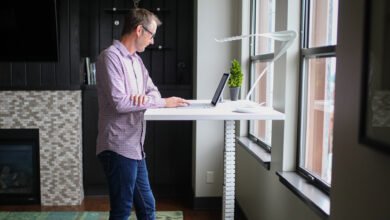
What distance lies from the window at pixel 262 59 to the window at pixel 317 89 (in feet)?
1.87

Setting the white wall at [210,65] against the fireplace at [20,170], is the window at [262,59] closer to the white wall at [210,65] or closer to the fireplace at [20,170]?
the white wall at [210,65]

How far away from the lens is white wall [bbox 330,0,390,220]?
50.9 inches

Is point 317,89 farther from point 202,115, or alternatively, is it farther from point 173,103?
point 173,103

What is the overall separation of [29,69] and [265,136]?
7.29 ft

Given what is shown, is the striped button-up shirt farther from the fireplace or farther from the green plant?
the fireplace

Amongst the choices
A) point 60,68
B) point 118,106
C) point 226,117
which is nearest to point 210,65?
point 60,68

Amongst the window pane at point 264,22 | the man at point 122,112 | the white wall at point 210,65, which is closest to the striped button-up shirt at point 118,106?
the man at point 122,112

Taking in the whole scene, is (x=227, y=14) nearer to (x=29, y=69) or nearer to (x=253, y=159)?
(x=253, y=159)

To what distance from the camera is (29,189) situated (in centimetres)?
413

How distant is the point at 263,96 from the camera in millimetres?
3348

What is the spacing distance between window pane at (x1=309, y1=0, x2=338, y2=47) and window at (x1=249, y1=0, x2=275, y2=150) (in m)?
0.67

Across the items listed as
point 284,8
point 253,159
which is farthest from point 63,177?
point 284,8

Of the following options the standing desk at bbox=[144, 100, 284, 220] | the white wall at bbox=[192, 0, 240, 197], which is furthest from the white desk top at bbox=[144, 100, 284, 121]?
the white wall at bbox=[192, 0, 240, 197]

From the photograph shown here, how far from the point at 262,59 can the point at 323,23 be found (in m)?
1.12
